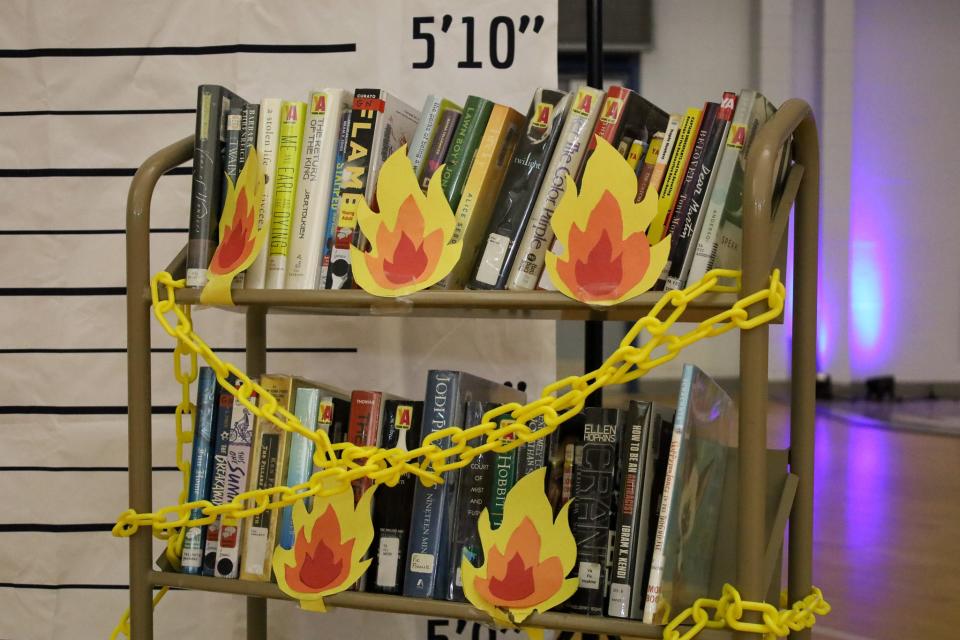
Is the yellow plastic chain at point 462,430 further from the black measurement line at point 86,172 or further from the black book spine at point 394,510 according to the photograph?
the black measurement line at point 86,172

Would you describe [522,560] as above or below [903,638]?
above

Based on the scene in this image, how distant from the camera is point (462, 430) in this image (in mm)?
892

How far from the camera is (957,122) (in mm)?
5203

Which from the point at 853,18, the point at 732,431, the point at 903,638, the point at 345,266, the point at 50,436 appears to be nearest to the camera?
the point at 345,266

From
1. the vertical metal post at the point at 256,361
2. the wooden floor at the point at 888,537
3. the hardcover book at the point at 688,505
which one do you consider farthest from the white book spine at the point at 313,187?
the wooden floor at the point at 888,537

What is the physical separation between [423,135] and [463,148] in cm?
5

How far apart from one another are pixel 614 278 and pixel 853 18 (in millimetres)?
4884

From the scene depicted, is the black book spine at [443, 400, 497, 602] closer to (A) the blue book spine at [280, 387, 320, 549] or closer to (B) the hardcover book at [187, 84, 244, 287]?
(A) the blue book spine at [280, 387, 320, 549]

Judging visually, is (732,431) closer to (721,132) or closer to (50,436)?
(721,132)

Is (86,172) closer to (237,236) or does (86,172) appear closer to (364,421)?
(237,236)

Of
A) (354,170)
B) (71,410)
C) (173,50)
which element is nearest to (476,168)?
(354,170)

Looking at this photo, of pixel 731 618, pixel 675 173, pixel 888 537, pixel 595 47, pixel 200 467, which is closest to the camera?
pixel 731 618

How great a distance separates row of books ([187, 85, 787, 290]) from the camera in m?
0.90

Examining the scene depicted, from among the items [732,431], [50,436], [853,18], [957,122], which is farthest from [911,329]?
[50,436]
